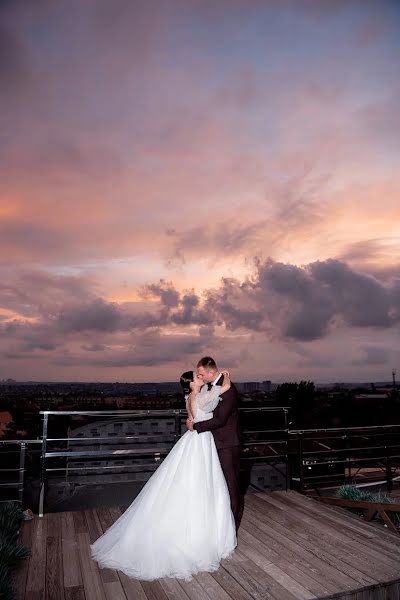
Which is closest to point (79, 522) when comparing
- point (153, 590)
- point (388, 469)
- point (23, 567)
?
Answer: point (23, 567)

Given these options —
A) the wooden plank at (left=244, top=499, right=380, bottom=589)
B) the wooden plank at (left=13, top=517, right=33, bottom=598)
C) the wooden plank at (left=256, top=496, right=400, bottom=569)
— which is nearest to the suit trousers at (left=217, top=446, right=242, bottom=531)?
the wooden plank at (left=244, top=499, right=380, bottom=589)

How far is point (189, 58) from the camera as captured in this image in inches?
307

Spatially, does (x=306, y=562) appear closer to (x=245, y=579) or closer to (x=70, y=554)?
(x=245, y=579)

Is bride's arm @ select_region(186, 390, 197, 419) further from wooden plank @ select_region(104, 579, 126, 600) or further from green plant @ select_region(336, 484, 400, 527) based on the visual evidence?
green plant @ select_region(336, 484, 400, 527)

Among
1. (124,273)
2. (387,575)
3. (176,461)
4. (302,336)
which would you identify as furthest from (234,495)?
(302,336)

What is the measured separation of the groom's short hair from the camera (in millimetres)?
3777

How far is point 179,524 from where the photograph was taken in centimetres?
350

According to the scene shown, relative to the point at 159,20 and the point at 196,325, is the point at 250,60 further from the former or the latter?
the point at 196,325

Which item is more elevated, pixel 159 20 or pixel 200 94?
pixel 159 20

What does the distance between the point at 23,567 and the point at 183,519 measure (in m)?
1.27

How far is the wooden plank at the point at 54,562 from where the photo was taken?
3043 mm

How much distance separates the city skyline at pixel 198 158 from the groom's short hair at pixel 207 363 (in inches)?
6.5

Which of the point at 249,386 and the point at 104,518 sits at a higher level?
the point at 249,386

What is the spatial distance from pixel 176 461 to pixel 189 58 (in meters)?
6.84
